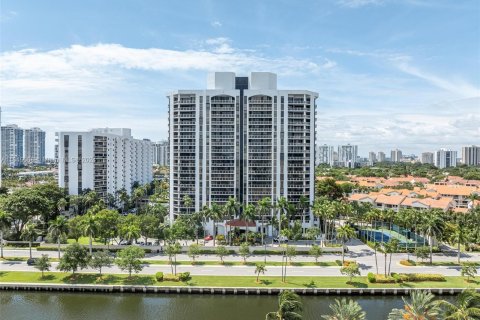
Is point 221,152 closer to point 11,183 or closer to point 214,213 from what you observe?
point 214,213

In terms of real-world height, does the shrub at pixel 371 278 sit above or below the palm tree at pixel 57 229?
below

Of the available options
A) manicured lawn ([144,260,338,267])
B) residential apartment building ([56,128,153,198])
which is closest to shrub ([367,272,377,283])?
manicured lawn ([144,260,338,267])

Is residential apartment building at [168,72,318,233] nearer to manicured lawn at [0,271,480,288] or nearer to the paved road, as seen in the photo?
the paved road

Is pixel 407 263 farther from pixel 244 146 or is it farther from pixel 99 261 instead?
pixel 99 261

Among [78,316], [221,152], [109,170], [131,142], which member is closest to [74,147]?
[109,170]

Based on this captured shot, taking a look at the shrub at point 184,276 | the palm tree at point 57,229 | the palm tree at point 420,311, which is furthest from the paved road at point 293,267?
the palm tree at point 420,311

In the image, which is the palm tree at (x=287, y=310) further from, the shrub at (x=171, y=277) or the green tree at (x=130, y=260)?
the green tree at (x=130, y=260)
